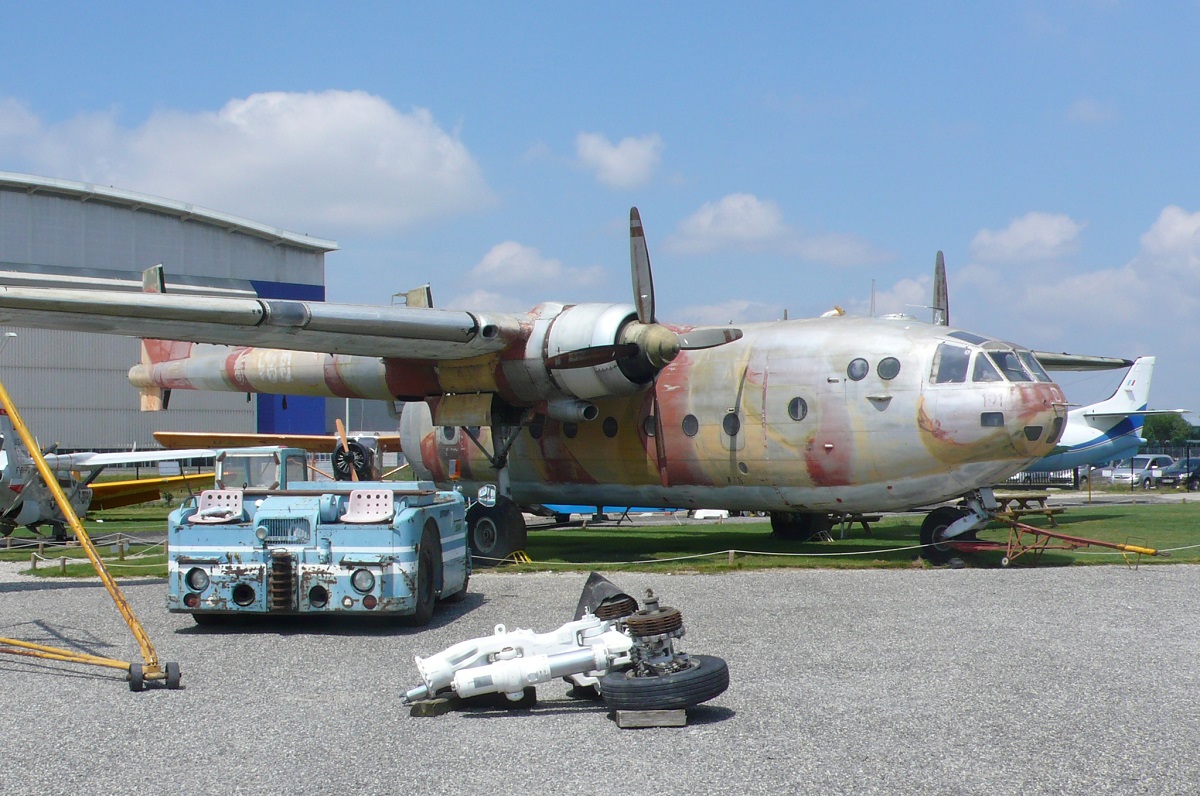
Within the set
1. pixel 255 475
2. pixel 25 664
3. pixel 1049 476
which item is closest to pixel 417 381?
pixel 255 475

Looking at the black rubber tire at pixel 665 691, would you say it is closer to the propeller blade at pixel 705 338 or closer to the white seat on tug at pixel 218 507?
the white seat on tug at pixel 218 507

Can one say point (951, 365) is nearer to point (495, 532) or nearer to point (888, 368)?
point (888, 368)

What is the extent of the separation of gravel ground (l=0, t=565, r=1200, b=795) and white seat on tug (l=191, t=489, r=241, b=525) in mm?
1174

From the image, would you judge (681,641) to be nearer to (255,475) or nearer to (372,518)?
(372,518)

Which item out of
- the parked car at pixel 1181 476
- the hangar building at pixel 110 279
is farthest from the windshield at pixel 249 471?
the parked car at pixel 1181 476

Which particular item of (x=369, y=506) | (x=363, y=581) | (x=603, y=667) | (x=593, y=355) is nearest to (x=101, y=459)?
(x=593, y=355)

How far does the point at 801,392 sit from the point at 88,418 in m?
50.0

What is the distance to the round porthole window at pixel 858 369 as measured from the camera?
15.5 m

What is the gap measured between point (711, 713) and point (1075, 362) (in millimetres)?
20117

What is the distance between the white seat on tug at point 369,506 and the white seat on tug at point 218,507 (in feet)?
3.56

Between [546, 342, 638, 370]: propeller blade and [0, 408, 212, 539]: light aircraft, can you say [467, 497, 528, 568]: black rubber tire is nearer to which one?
[546, 342, 638, 370]: propeller blade

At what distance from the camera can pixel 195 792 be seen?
5.79 metres

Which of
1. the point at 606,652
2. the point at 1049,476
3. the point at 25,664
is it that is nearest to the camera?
the point at 606,652

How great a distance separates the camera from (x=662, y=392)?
17.5 metres
